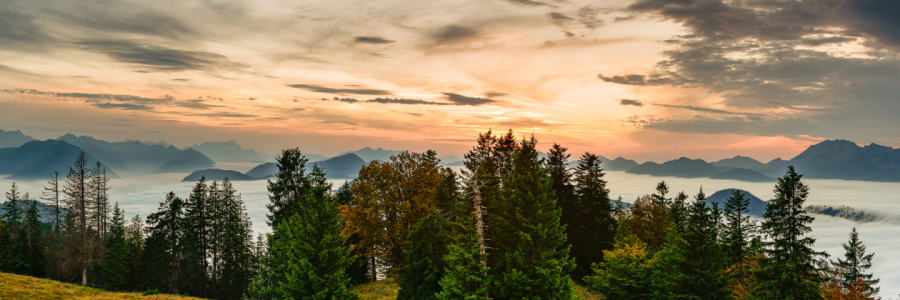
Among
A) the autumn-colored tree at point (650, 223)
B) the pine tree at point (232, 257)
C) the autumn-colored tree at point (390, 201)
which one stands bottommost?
the pine tree at point (232, 257)

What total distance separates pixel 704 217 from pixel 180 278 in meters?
64.7

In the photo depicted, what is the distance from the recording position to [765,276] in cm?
3027

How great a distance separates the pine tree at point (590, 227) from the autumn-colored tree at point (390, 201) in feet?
55.6

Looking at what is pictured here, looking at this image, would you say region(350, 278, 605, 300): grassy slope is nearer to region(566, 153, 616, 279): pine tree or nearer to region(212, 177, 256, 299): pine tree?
region(566, 153, 616, 279): pine tree

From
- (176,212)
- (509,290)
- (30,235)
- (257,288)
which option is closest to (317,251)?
(257,288)

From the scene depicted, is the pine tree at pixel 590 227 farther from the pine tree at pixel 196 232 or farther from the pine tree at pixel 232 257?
the pine tree at pixel 196 232

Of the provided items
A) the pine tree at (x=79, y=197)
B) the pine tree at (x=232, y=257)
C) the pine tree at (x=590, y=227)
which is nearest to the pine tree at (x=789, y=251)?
the pine tree at (x=590, y=227)

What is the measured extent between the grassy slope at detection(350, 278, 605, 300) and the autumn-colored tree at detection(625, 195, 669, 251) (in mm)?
13639

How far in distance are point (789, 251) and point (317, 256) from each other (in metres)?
34.2

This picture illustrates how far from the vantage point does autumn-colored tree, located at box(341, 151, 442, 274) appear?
130 feet

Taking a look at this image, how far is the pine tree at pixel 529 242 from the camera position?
2836cm

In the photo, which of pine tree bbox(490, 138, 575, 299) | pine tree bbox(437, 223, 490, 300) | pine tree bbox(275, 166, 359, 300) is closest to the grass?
pine tree bbox(275, 166, 359, 300)

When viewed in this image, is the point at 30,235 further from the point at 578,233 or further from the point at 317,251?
the point at 578,233

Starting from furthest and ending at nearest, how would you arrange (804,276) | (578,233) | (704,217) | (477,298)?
(578,233) < (704,217) < (804,276) < (477,298)
